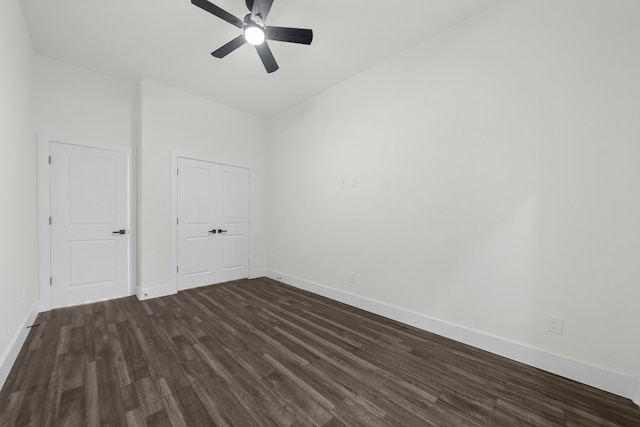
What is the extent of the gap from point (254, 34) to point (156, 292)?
11.6 ft

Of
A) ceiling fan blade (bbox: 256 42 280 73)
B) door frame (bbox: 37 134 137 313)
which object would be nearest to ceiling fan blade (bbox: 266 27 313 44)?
ceiling fan blade (bbox: 256 42 280 73)

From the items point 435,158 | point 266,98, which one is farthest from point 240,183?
point 435,158

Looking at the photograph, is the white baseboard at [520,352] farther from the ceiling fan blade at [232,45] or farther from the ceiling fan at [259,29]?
the ceiling fan blade at [232,45]

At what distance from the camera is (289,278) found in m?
4.30

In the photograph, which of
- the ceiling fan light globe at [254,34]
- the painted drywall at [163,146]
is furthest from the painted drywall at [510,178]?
the painted drywall at [163,146]

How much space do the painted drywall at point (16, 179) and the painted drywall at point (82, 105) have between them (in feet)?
1.01

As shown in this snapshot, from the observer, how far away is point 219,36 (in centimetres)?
265

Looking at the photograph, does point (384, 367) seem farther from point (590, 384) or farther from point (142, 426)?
point (142, 426)

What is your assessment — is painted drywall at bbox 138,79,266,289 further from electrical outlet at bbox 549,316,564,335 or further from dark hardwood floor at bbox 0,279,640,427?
electrical outlet at bbox 549,316,564,335

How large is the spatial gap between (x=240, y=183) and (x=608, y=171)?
4531mm

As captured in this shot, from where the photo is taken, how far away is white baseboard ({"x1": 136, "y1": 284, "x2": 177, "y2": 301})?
341 centimetres

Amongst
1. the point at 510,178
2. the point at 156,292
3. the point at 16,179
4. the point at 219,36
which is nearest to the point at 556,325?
the point at 510,178

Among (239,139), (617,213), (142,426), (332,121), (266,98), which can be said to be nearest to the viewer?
(142,426)

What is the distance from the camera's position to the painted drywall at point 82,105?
3049mm
